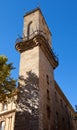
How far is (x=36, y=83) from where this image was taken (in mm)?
22922

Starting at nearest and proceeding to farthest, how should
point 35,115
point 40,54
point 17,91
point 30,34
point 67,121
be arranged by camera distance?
point 35,115
point 17,91
point 40,54
point 30,34
point 67,121

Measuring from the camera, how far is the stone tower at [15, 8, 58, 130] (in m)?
20.7

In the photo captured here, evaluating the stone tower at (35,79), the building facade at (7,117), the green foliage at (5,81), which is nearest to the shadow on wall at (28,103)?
the stone tower at (35,79)

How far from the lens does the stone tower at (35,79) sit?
20.7 meters

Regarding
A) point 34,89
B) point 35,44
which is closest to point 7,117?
point 34,89

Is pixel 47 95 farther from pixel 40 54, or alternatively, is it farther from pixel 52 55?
pixel 52 55

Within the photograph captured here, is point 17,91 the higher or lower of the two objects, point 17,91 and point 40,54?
the lower

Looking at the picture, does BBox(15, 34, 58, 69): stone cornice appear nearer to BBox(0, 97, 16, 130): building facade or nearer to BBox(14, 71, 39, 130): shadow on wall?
BBox(14, 71, 39, 130): shadow on wall

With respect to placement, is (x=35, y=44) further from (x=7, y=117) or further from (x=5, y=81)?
(x=7, y=117)

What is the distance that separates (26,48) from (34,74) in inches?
214

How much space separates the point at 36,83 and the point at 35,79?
0.67 metres

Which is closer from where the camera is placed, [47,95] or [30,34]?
[47,95]

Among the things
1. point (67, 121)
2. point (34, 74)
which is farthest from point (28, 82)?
point (67, 121)

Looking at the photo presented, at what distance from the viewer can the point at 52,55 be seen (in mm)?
29922
